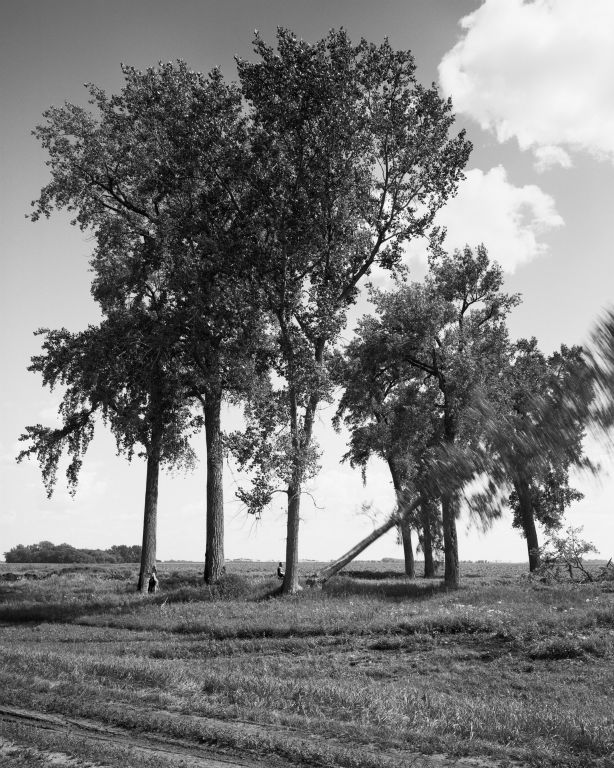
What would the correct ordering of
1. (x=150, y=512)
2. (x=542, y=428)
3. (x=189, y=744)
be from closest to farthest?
(x=542, y=428), (x=189, y=744), (x=150, y=512)

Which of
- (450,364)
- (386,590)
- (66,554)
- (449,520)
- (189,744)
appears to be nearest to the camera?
(449,520)

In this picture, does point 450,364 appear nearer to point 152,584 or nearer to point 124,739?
point 124,739

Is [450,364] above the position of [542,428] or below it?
above

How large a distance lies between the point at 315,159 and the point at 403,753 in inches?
952

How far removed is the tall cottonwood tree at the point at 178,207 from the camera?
29.3 metres

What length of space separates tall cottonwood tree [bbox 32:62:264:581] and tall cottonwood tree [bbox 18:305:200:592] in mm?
1469

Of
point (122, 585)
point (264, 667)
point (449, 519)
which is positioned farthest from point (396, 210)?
point (449, 519)

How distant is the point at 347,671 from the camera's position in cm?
A: 1445

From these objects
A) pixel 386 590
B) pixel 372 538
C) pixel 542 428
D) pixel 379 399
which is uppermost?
pixel 379 399

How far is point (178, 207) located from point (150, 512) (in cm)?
1544

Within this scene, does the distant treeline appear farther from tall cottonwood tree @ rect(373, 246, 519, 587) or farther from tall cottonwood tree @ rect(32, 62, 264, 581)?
tall cottonwood tree @ rect(373, 246, 519, 587)

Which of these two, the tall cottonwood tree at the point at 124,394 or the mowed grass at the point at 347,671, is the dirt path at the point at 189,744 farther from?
the tall cottonwood tree at the point at 124,394

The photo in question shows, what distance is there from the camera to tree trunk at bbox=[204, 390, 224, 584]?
3259 cm

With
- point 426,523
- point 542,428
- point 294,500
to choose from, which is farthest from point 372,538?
point 294,500
